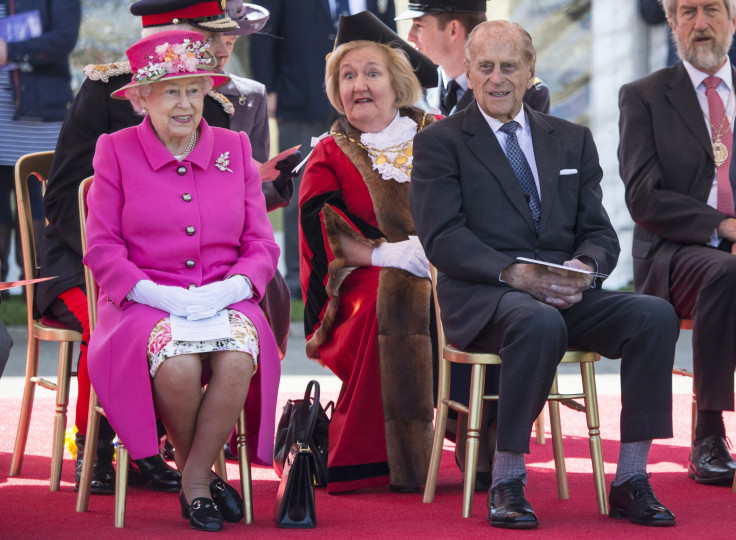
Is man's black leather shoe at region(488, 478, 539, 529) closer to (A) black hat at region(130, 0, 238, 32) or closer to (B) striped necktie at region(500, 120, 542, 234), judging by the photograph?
(B) striped necktie at region(500, 120, 542, 234)

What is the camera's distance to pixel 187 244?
3852 mm

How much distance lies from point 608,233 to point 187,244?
4.37 ft

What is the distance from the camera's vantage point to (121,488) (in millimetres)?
3695

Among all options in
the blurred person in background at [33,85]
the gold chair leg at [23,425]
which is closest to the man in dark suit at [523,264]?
the gold chair leg at [23,425]

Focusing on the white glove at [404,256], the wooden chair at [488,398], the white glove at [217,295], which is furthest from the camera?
the white glove at [404,256]

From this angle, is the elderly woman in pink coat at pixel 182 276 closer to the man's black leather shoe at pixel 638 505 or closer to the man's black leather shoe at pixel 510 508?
the man's black leather shoe at pixel 510 508

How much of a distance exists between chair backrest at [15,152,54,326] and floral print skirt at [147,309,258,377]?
0.99 meters

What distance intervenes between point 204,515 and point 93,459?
50 cm

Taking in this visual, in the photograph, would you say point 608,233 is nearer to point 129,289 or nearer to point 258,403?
point 258,403

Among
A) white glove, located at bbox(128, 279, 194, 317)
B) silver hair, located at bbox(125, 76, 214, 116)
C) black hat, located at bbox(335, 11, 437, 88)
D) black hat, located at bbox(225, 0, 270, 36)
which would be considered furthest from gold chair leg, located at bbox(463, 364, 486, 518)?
black hat, located at bbox(225, 0, 270, 36)

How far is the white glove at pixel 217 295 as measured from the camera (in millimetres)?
3693

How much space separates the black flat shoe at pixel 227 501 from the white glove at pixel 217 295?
1.71 ft

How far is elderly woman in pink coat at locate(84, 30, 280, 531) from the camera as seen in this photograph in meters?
3.67

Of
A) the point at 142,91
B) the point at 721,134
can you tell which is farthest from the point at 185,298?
the point at 721,134
